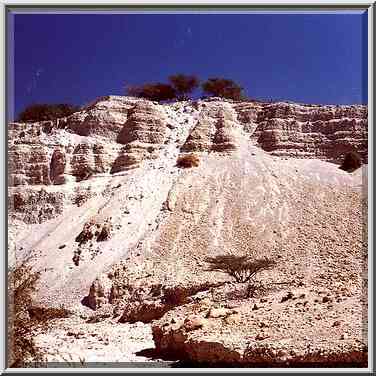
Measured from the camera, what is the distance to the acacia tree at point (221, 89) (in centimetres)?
1307

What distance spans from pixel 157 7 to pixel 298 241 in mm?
6030

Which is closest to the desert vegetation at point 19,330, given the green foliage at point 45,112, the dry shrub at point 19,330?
the dry shrub at point 19,330

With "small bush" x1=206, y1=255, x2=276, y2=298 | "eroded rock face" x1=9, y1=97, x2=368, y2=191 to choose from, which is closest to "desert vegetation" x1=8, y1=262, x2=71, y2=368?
"small bush" x1=206, y1=255, x2=276, y2=298

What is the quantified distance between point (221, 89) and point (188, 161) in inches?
85.6

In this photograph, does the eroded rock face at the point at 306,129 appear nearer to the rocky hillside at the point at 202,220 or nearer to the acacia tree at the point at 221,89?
the rocky hillside at the point at 202,220

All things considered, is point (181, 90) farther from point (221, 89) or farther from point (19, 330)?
point (19, 330)

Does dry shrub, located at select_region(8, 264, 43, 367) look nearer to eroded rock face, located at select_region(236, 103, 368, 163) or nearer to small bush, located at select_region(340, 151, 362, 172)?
small bush, located at select_region(340, 151, 362, 172)

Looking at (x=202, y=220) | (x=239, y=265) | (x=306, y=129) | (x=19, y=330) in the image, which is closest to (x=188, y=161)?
(x=202, y=220)

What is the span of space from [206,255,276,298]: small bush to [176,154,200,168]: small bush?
3766mm

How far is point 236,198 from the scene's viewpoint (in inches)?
464

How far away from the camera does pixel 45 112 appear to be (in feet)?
41.4

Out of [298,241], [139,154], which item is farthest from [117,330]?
[139,154]

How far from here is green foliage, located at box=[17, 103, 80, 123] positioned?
11.7 m

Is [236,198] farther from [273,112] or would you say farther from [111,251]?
[273,112]
